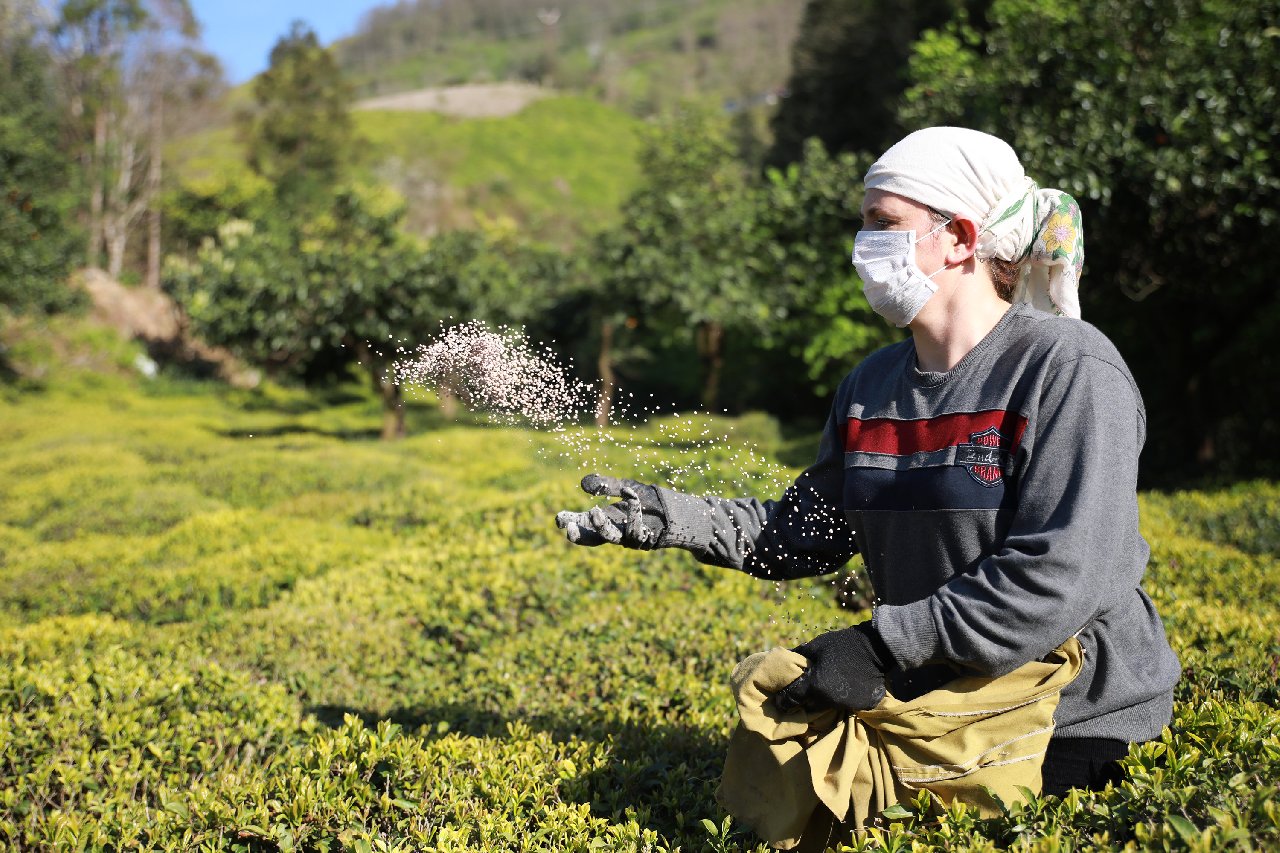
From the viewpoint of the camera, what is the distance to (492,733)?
150 inches

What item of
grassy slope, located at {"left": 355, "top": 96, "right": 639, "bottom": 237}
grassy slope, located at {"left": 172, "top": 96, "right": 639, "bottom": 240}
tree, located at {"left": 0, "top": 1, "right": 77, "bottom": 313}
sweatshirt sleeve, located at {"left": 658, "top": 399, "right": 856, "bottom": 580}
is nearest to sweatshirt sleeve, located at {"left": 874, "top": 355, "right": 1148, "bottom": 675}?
sweatshirt sleeve, located at {"left": 658, "top": 399, "right": 856, "bottom": 580}

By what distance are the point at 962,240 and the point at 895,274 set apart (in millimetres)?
156

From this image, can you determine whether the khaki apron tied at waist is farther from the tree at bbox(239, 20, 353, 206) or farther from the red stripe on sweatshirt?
the tree at bbox(239, 20, 353, 206)

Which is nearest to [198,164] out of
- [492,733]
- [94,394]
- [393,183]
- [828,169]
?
[393,183]

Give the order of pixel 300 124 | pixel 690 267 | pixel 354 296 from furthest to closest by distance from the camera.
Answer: pixel 300 124 < pixel 690 267 < pixel 354 296

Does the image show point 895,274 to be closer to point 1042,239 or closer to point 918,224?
point 918,224

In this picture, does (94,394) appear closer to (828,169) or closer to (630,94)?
(828,169)

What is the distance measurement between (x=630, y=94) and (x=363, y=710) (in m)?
91.5

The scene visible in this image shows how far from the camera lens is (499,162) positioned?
64.1m

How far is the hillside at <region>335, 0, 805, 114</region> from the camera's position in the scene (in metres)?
89.7

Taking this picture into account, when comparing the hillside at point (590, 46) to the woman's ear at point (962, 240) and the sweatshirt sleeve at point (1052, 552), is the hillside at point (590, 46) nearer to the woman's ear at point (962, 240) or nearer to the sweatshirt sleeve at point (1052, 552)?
the woman's ear at point (962, 240)

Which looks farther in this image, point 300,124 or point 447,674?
point 300,124

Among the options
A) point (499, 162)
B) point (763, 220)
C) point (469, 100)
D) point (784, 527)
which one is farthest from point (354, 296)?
point (469, 100)

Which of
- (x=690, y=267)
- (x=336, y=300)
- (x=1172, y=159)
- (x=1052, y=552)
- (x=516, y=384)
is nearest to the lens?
(x=1052, y=552)
